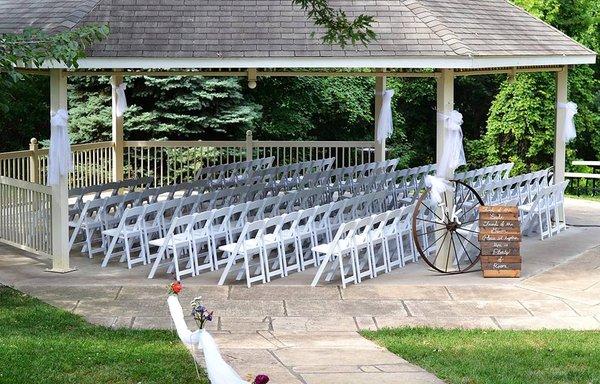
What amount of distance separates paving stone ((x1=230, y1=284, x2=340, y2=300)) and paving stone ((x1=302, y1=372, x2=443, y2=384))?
352 centimetres

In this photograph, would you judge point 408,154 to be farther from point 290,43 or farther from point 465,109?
point 290,43

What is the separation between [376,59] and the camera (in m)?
14.3

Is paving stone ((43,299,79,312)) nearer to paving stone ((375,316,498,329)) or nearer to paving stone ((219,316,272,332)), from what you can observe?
paving stone ((219,316,272,332))

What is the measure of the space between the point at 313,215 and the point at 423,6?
12.3 ft

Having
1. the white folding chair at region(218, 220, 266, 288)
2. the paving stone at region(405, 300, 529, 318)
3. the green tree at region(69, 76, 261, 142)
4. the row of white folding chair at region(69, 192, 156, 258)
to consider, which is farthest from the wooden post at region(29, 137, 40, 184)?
the paving stone at region(405, 300, 529, 318)

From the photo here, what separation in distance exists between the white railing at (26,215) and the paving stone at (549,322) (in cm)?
655

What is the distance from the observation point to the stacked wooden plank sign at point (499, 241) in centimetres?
1422

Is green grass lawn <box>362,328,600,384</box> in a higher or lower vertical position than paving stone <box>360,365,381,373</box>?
higher

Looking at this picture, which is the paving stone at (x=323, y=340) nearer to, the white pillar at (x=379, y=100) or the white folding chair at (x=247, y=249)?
the white folding chair at (x=247, y=249)

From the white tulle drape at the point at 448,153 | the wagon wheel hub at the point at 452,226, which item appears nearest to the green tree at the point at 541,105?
the white tulle drape at the point at 448,153

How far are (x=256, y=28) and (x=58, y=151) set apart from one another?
3.30 metres

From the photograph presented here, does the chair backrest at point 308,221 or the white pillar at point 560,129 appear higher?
the white pillar at point 560,129

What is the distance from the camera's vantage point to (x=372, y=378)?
926 centimetres

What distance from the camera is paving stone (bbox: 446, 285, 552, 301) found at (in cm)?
1301
